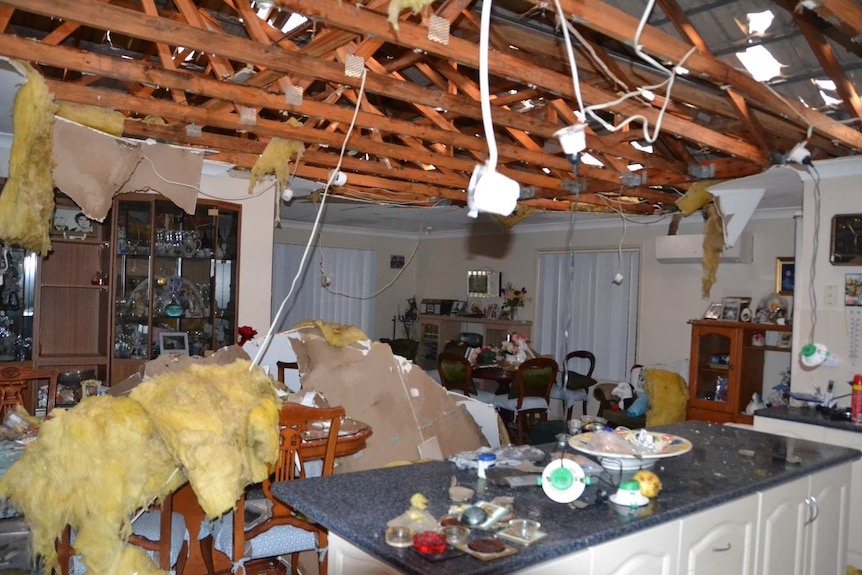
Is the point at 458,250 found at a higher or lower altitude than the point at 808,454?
higher

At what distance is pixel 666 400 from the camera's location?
20.0ft

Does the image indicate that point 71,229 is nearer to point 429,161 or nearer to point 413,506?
point 429,161

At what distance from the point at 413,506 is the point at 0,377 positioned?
3120mm

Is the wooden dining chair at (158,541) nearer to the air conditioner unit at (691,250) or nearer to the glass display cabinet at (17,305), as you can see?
the glass display cabinet at (17,305)

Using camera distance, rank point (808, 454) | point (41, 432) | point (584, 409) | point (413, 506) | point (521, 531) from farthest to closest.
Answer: point (584, 409) < point (808, 454) < point (41, 432) < point (413, 506) < point (521, 531)

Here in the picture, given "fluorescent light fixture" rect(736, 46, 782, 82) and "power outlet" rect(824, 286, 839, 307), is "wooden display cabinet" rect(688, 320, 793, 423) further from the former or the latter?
"fluorescent light fixture" rect(736, 46, 782, 82)

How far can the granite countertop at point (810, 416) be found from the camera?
354 cm

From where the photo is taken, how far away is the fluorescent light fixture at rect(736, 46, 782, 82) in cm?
374

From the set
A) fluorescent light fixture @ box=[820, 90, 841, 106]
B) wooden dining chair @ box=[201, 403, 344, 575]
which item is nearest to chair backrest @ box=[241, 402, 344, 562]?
wooden dining chair @ box=[201, 403, 344, 575]

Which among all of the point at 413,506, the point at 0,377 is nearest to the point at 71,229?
the point at 0,377

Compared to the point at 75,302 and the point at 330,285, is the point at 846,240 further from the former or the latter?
the point at 330,285

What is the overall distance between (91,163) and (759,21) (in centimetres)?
373

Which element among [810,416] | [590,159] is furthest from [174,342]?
[810,416]

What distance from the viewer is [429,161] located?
449 centimetres
